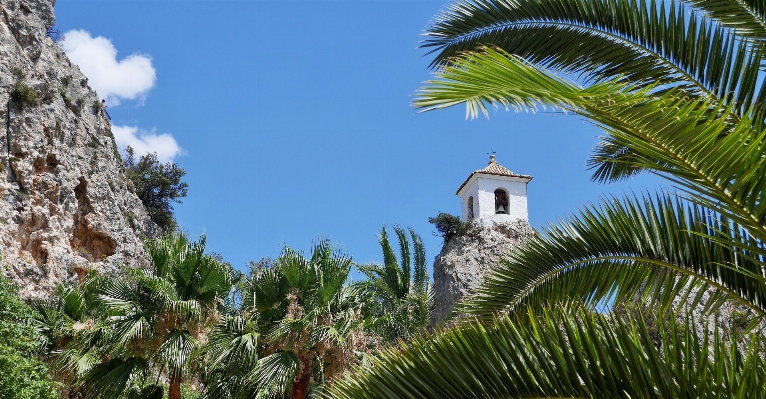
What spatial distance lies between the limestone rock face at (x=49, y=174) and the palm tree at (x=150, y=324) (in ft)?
40.3

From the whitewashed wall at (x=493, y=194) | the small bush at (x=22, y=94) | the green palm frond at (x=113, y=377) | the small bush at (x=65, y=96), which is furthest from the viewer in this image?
the small bush at (x=65, y=96)

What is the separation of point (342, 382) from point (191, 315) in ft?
26.6

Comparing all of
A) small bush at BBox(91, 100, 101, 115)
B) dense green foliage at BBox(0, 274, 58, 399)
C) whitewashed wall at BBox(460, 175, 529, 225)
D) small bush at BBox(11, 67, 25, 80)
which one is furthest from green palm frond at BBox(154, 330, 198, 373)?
small bush at BBox(91, 100, 101, 115)

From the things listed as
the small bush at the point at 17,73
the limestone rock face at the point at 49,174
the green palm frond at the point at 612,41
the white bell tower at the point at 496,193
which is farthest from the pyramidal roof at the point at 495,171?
the green palm frond at the point at 612,41

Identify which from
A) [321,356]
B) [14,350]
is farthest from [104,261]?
[321,356]

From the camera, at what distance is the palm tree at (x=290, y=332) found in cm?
1080

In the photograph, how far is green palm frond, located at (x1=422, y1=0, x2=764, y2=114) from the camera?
4410 millimetres

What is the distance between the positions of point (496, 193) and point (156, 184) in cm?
1932

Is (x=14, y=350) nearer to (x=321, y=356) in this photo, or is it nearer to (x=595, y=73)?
(x=321, y=356)

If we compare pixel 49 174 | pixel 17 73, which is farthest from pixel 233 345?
pixel 17 73

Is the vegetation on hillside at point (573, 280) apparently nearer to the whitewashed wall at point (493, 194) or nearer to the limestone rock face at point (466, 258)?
the limestone rock face at point (466, 258)

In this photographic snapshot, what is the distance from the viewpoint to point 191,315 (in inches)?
435

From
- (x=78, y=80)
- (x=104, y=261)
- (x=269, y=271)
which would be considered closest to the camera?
(x=269, y=271)

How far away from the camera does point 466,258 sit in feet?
79.0
